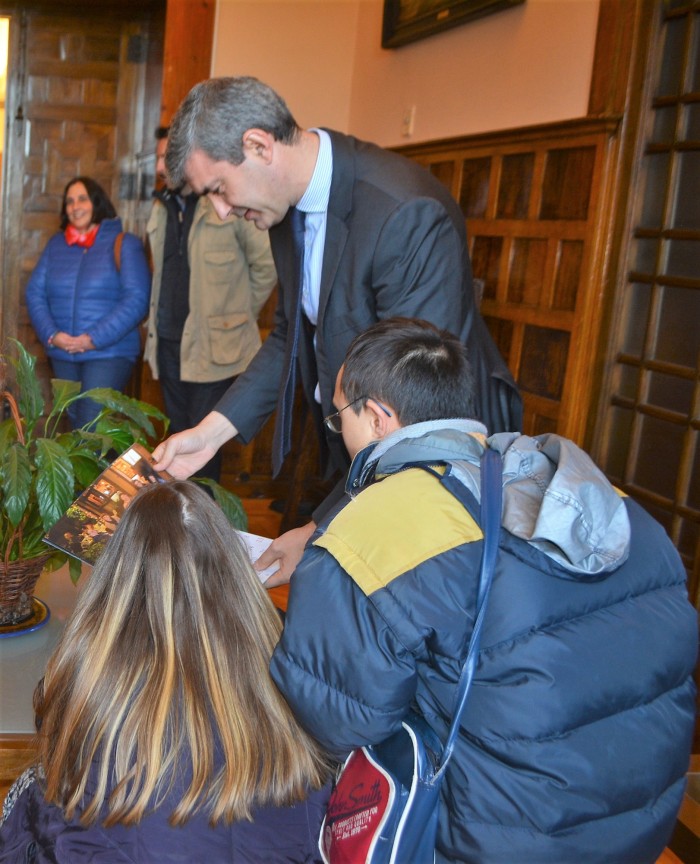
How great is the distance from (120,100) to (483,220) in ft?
9.13

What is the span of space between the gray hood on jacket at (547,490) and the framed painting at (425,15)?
2629mm

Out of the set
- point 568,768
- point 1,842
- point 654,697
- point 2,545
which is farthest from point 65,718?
point 654,697

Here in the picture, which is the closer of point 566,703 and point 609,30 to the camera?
point 566,703

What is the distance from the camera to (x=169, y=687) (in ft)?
4.05

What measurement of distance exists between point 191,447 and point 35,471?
1.19ft

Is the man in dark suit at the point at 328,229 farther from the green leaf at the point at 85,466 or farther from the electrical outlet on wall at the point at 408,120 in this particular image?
the electrical outlet on wall at the point at 408,120

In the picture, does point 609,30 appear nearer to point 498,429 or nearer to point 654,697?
point 498,429

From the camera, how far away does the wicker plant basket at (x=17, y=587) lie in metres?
1.69

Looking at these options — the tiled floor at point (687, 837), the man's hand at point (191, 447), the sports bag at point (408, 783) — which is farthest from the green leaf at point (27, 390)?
the tiled floor at point (687, 837)

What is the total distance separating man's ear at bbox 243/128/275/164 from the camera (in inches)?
70.4

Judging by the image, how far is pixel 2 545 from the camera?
168 cm

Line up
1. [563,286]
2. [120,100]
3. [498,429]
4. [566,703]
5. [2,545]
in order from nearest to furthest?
[566,703] → [2,545] → [498,429] → [563,286] → [120,100]

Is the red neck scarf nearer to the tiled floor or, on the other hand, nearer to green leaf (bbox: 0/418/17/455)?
green leaf (bbox: 0/418/17/455)

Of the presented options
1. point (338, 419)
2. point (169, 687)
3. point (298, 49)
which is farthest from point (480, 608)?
point (298, 49)
